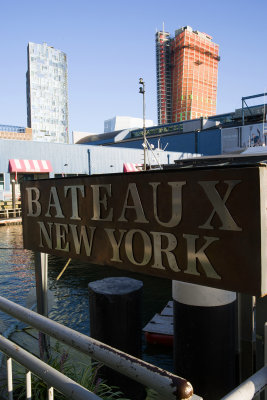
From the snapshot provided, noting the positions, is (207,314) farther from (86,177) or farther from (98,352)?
(86,177)

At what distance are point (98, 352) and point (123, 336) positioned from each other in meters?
1.59

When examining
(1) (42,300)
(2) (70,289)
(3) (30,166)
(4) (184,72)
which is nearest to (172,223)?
(1) (42,300)

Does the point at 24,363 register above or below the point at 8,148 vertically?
below

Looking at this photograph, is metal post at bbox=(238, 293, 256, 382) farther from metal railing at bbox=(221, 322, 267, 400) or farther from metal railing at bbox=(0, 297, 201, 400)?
metal railing at bbox=(0, 297, 201, 400)

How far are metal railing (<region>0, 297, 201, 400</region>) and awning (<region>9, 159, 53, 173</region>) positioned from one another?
3117 centimetres

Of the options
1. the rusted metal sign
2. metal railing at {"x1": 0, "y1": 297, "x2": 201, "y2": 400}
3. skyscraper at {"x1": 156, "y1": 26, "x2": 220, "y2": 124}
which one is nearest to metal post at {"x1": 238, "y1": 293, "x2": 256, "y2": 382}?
the rusted metal sign

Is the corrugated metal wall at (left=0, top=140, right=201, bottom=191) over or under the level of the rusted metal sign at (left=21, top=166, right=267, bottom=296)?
over

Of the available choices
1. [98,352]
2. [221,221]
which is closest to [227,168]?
[221,221]

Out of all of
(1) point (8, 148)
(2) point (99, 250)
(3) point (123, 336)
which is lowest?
(3) point (123, 336)

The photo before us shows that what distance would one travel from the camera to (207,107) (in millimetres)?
188625

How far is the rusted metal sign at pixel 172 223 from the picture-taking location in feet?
6.23

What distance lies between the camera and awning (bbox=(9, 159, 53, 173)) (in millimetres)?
31906

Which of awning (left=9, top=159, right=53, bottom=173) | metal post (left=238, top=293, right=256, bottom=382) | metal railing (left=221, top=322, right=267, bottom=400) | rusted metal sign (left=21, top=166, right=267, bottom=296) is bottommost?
metal post (left=238, top=293, right=256, bottom=382)

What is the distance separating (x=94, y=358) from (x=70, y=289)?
9722 mm
